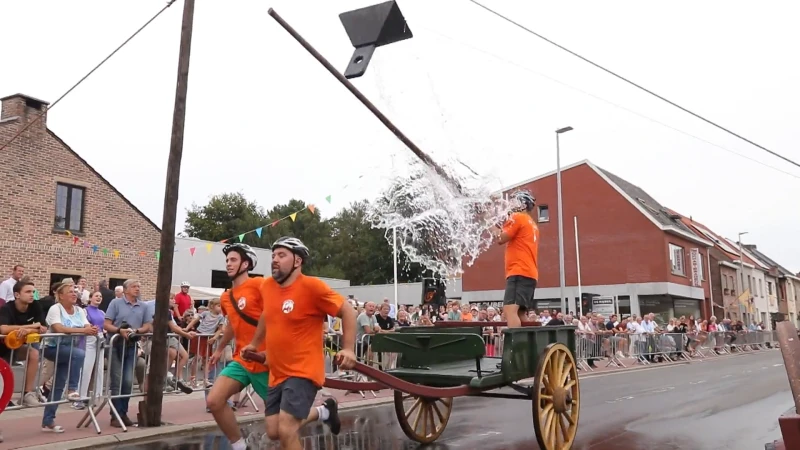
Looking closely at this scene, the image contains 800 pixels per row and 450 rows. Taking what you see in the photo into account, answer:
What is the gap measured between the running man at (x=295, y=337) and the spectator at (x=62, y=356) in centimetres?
417

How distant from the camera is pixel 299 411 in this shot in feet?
14.1

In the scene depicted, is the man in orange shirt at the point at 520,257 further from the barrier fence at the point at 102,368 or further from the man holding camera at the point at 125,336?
the man holding camera at the point at 125,336

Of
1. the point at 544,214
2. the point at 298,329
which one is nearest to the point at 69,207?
the point at 298,329

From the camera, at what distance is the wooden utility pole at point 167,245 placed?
8.03 meters

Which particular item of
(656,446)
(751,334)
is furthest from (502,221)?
(751,334)

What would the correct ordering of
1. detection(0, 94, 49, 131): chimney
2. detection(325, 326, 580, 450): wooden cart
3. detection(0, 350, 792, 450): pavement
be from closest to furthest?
detection(325, 326, 580, 450): wooden cart, detection(0, 350, 792, 450): pavement, detection(0, 94, 49, 131): chimney

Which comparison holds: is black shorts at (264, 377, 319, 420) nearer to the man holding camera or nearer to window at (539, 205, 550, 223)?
the man holding camera

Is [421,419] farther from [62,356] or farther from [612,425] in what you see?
[62,356]

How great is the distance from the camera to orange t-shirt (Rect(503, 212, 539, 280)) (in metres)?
6.73

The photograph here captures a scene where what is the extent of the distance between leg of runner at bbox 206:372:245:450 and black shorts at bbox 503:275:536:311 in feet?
9.81

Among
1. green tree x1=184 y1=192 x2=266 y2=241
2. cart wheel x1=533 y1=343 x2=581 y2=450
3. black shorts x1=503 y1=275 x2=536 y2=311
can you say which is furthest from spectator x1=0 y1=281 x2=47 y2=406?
green tree x1=184 y1=192 x2=266 y2=241

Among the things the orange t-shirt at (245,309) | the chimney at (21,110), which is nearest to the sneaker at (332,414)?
the orange t-shirt at (245,309)

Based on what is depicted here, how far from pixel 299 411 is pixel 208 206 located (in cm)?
5433

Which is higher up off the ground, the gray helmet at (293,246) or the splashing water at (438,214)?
the splashing water at (438,214)
